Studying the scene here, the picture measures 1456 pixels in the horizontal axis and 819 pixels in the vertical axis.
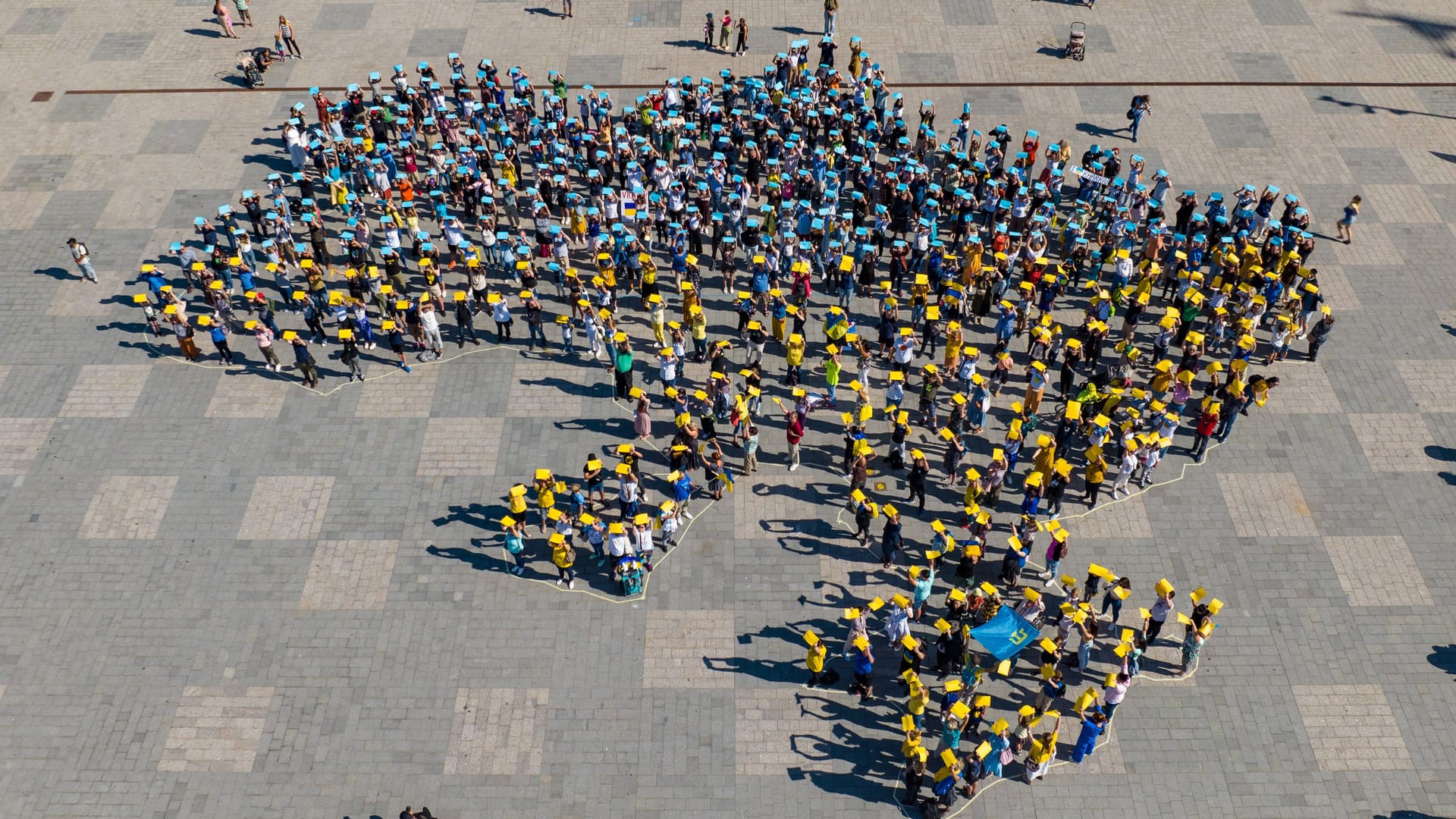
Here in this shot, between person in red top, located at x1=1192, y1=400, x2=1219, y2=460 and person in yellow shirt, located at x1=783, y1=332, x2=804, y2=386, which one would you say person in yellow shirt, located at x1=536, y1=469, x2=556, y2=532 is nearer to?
person in yellow shirt, located at x1=783, y1=332, x2=804, y2=386

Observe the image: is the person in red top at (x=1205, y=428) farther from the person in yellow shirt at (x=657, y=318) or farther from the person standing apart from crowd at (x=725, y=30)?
the person standing apart from crowd at (x=725, y=30)

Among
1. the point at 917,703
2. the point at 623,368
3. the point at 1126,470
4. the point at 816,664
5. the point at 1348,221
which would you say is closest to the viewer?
the point at 917,703

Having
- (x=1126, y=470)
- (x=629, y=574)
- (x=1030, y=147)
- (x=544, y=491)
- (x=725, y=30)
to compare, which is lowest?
(x=629, y=574)

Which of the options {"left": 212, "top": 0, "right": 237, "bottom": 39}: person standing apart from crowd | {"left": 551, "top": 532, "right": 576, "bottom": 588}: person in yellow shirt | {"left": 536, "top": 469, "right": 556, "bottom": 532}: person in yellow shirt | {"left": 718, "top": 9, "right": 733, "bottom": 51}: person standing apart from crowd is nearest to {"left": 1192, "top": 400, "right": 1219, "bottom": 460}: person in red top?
{"left": 551, "top": 532, "right": 576, "bottom": 588}: person in yellow shirt

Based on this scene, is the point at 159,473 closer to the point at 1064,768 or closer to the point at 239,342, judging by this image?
the point at 239,342

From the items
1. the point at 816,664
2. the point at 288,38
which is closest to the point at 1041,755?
the point at 816,664

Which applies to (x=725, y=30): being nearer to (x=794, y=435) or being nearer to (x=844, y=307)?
(x=844, y=307)

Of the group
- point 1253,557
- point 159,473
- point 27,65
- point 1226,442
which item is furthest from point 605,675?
point 27,65
